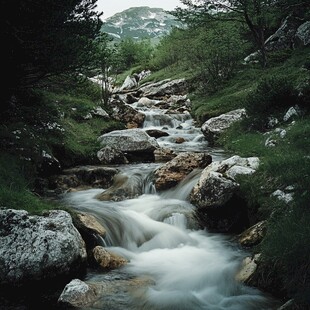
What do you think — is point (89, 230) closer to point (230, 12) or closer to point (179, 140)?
point (179, 140)

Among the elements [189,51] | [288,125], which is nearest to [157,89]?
[189,51]

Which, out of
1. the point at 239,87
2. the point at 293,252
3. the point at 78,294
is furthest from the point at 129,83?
the point at 293,252

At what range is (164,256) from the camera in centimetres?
736

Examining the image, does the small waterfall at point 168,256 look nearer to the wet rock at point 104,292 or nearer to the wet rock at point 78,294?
the wet rock at point 104,292

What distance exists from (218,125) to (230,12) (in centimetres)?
Result: 1247

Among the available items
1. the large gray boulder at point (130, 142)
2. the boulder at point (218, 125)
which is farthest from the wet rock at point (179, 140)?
the large gray boulder at point (130, 142)

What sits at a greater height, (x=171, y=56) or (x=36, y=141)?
(x=171, y=56)

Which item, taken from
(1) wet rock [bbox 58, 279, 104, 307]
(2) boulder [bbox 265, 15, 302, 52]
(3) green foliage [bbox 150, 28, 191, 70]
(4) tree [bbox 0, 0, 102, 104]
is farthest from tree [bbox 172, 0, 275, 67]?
(1) wet rock [bbox 58, 279, 104, 307]

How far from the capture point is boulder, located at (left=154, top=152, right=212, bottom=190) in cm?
1052

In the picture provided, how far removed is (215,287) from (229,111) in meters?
12.8

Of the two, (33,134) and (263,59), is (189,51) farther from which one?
(33,134)

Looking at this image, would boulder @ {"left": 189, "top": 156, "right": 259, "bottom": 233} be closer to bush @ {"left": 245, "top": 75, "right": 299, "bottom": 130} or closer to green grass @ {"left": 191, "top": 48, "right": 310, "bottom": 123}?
bush @ {"left": 245, "top": 75, "right": 299, "bottom": 130}

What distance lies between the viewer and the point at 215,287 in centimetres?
607

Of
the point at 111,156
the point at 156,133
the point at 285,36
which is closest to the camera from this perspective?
the point at 111,156
